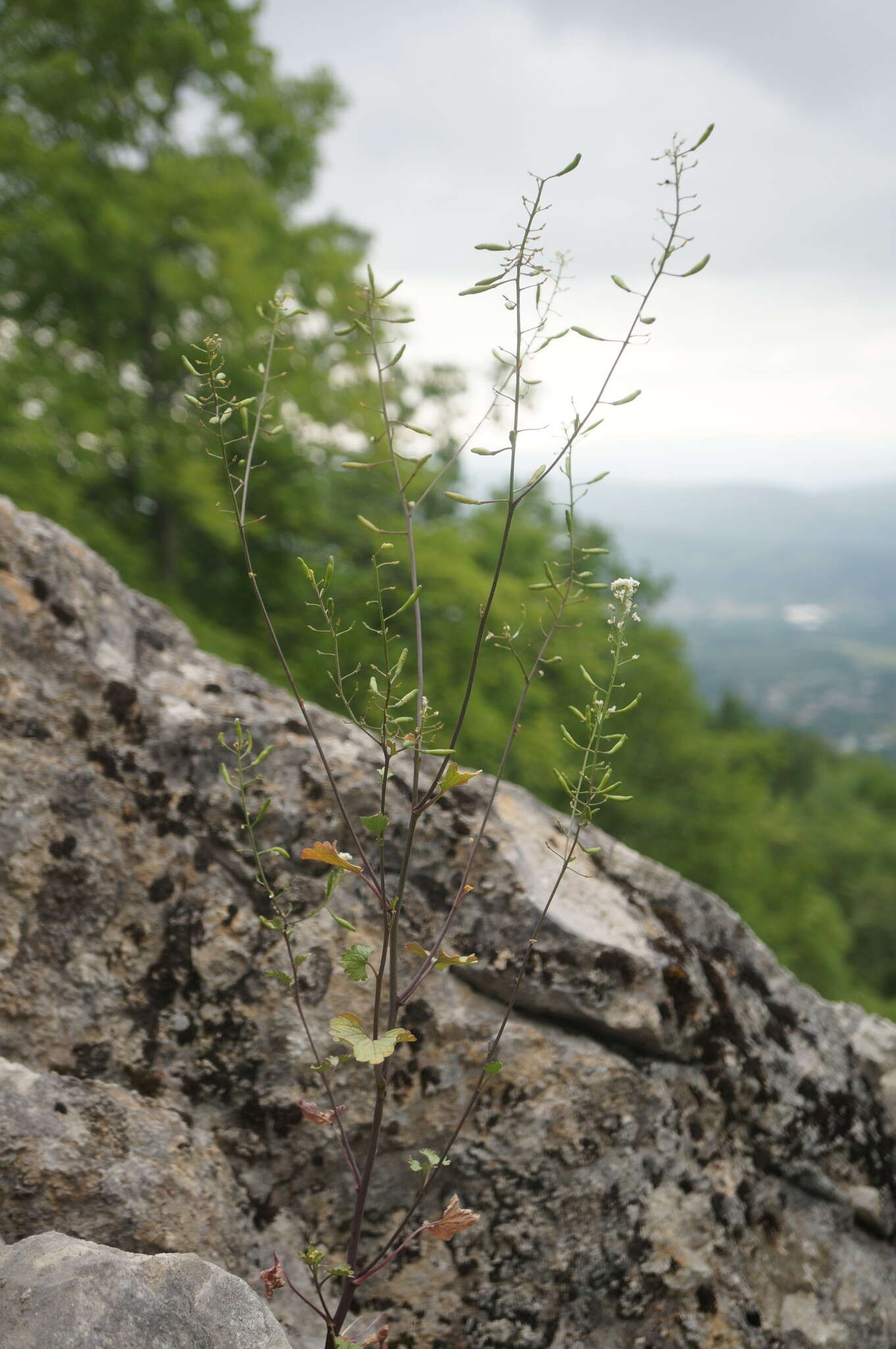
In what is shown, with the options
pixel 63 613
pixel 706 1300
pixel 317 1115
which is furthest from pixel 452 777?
pixel 706 1300

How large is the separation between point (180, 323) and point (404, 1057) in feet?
38.3

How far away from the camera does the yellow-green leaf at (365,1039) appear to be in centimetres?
195

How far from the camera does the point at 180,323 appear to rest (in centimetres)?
1202

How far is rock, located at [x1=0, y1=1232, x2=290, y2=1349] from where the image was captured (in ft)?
6.14

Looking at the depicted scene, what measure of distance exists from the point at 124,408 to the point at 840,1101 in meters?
11.6

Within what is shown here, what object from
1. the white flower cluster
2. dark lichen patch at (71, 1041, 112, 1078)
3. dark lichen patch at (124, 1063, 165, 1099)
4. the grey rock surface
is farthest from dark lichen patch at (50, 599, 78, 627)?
the white flower cluster

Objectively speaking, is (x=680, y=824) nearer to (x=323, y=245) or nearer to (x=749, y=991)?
(x=323, y=245)

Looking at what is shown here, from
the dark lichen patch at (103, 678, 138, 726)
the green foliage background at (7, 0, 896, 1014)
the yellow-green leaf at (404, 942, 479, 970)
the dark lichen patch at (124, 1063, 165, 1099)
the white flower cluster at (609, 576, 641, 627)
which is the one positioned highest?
the green foliage background at (7, 0, 896, 1014)

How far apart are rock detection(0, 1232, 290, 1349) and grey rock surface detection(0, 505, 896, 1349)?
0.43 m

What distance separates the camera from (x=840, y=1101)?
372 cm

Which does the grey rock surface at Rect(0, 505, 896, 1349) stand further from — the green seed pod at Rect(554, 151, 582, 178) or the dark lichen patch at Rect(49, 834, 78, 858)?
the green seed pod at Rect(554, 151, 582, 178)

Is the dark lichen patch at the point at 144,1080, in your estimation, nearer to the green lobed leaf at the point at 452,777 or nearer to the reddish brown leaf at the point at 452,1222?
the reddish brown leaf at the point at 452,1222

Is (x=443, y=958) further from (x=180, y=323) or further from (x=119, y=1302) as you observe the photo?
(x=180, y=323)

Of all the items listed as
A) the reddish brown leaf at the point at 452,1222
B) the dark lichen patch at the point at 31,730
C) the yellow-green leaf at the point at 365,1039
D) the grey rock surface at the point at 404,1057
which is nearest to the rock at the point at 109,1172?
the grey rock surface at the point at 404,1057
